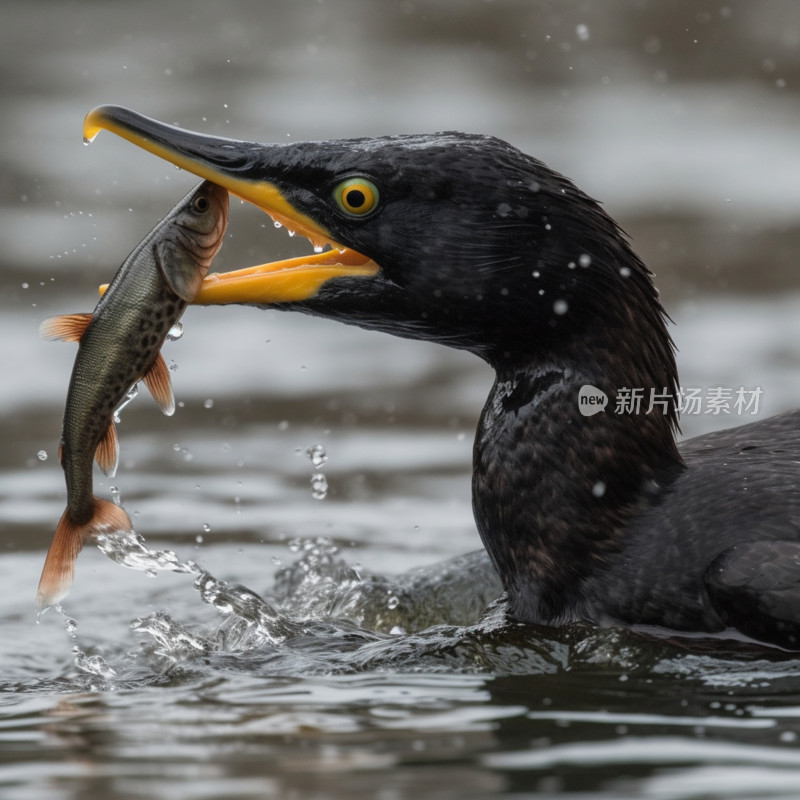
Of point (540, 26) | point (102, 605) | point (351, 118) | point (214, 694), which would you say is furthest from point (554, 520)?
point (540, 26)

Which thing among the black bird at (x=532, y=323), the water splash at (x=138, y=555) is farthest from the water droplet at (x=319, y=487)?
the black bird at (x=532, y=323)

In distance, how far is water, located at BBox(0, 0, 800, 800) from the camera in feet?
12.5

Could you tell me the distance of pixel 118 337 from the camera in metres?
4.64

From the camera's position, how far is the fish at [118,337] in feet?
15.2

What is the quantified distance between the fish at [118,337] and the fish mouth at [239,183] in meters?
0.07

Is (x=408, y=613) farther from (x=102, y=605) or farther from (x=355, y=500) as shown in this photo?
(x=355, y=500)

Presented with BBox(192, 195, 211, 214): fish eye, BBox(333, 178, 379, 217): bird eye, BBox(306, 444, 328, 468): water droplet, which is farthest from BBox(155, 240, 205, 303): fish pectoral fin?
BBox(306, 444, 328, 468): water droplet

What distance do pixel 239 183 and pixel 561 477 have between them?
1.16 m

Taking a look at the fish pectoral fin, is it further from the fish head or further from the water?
the water

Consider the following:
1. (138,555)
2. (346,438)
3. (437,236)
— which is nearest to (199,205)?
(437,236)

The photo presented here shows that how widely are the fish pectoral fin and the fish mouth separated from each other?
0.19 ft

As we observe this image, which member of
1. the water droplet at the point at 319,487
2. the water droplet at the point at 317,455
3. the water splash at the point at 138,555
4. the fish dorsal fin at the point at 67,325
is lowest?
the water splash at the point at 138,555

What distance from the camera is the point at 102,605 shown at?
603 cm

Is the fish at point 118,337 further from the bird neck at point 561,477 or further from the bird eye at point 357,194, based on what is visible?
the bird neck at point 561,477
